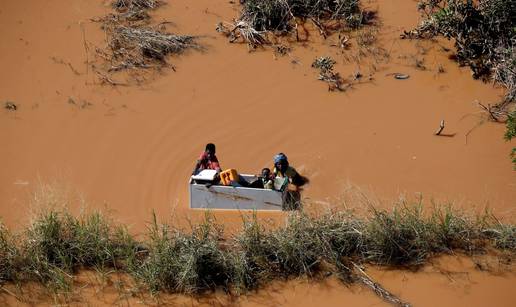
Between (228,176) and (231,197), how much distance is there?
0.28 metres

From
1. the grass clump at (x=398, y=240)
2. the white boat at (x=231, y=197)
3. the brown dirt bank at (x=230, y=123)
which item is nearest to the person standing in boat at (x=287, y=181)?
the white boat at (x=231, y=197)

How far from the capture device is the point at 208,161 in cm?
844

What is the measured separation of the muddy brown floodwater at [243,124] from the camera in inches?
337

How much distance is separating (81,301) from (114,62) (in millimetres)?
4854

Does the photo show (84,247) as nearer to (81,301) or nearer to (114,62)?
(81,301)

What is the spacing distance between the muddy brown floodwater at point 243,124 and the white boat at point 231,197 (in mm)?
149

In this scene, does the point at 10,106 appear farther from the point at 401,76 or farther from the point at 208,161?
the point at 401,76

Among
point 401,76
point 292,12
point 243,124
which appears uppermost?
point 292,12

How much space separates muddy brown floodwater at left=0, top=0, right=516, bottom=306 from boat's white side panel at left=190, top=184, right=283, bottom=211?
15 cm

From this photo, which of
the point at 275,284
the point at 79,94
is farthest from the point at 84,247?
the point at 79,94

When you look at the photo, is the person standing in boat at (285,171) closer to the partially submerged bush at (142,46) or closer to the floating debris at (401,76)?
the floating debris at (401,76)

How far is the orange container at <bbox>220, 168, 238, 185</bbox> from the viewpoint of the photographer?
8.01 metres

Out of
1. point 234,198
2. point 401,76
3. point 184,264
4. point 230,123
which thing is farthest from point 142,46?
point 184,264

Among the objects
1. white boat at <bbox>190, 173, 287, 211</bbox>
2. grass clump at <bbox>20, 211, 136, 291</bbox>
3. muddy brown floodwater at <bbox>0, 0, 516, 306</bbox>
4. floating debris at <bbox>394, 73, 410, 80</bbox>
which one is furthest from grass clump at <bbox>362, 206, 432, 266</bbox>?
floating debris at <bbox>394, 73, 410, 80</bbox>
